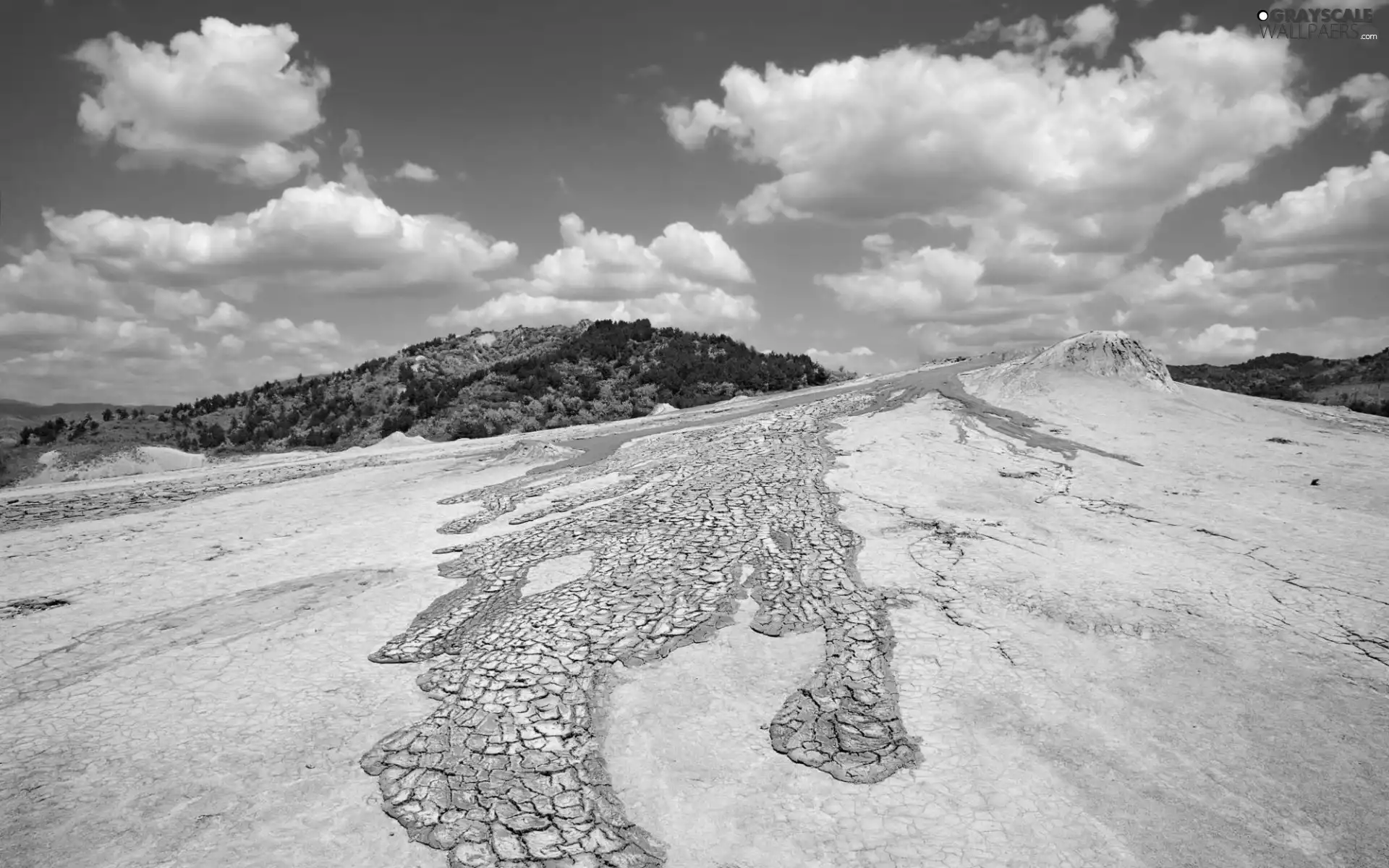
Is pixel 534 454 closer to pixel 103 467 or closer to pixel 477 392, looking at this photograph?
pixel 103 467

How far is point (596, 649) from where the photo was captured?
751 centimetres

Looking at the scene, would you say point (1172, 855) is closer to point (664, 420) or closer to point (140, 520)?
point (140, 520)

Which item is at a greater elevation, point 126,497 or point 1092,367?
point 1092,367

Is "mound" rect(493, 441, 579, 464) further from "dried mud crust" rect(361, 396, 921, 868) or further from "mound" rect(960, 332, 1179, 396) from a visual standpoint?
"mound" rect(960, 332, 1179, 396)

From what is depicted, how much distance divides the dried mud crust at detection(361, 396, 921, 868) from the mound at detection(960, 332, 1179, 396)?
12.8m

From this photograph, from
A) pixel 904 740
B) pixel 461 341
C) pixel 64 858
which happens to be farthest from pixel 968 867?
pixel 461 341

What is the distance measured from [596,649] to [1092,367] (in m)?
22.8

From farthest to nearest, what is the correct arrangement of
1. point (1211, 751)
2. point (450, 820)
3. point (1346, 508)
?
point (1346, 508) → point (1211, 751) → point (450, 820)

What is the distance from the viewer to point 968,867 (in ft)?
14.5

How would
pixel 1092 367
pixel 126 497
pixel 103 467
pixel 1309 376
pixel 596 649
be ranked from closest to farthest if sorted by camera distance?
pixel 596 649
pixel 126 497
pixel 103 467
pixel 1092 367
pixel 1309 376

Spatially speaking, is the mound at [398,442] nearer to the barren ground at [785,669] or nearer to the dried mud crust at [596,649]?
the barren ground at [785,669]

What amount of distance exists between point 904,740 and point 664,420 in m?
21.6

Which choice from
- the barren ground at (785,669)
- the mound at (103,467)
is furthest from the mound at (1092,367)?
the mound at (103,467)

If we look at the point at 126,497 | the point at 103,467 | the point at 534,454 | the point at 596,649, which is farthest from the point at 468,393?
the point at 596,649
